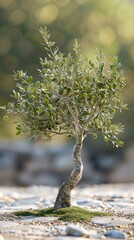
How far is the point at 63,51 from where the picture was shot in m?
22.5

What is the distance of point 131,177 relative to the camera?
21.8 meters

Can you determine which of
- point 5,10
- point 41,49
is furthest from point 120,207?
point 5,10

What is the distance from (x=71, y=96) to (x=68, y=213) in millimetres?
1380

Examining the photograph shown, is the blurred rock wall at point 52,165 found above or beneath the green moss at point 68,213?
above

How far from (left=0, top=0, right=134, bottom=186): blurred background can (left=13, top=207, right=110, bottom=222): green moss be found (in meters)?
13.8

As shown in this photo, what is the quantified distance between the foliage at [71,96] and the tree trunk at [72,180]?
0.60 ft

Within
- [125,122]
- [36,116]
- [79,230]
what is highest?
[125,122]

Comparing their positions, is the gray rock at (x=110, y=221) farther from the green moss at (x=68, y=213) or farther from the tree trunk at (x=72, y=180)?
the tree trunk at (x=72, y=180)

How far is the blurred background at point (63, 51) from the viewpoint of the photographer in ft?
73.3

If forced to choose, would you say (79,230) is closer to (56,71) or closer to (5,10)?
(56,71)

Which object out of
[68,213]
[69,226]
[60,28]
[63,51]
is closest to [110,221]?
[68,213]

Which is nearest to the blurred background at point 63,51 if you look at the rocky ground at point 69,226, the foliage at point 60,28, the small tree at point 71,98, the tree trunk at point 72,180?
the foliage at point 60,28

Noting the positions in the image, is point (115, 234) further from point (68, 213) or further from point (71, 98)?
point (71, 98)

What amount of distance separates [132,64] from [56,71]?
16.0 meters
